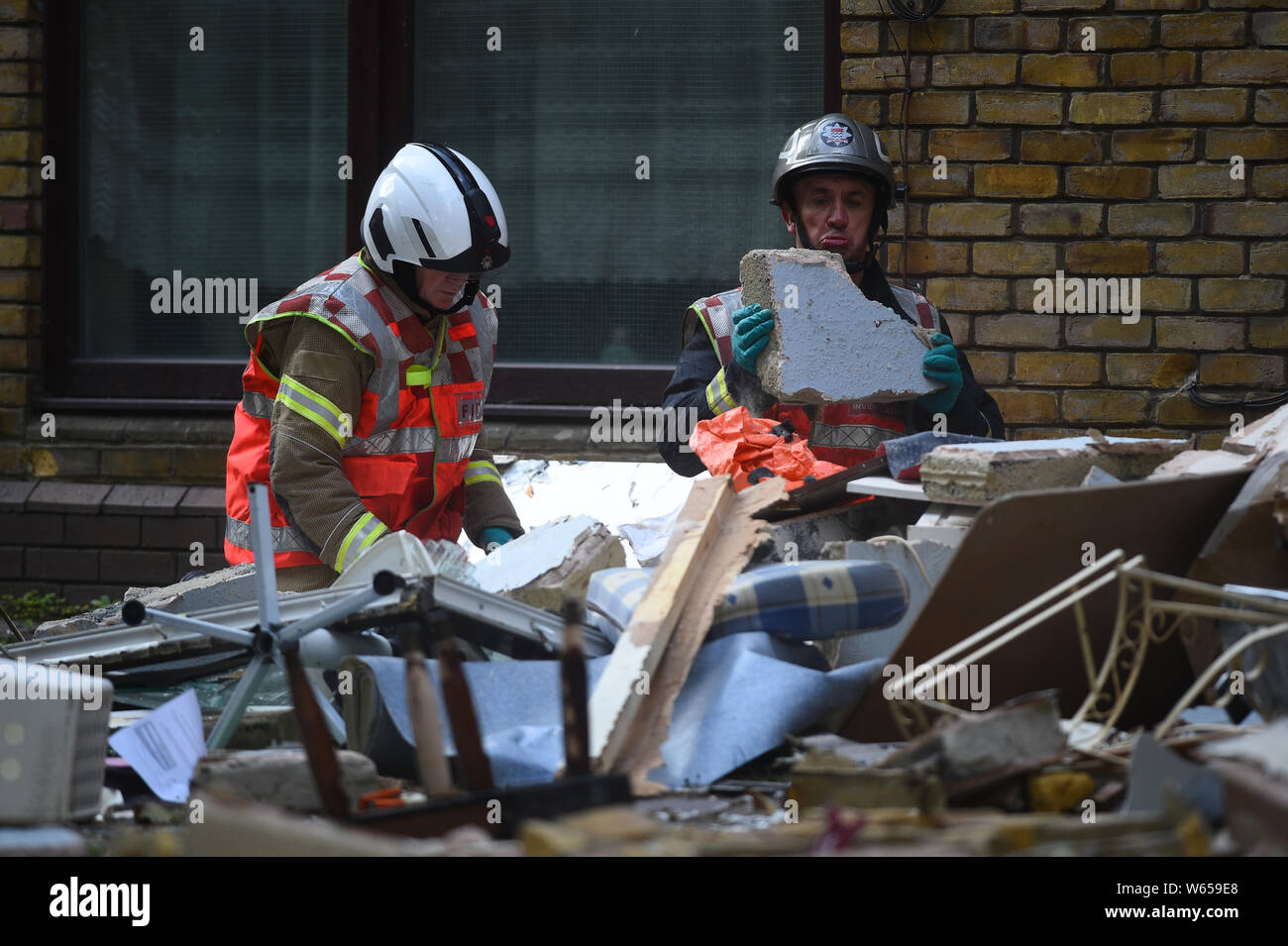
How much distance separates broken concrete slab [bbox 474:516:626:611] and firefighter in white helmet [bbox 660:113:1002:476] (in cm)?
76

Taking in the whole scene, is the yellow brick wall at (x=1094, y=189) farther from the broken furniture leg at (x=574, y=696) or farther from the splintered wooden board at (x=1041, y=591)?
the broken furniture leg at (x=574, y=696)

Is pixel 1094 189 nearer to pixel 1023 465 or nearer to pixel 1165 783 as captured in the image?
pixel 1023 465

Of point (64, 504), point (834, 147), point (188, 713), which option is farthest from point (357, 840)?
point (64, 504)

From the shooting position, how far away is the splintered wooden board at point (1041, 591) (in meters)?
2.37

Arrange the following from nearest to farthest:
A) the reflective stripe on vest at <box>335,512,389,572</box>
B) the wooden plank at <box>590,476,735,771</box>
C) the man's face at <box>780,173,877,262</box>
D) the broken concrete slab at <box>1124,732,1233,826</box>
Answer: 1. the broken concrete slab at <box>1124,732,1233,826</box>
2. the wooden plank at <box>590,476,735,771</box>
3. the reflective stripe on vest at <box>335,512,389,572</box>
4. the man's face at <box>780,173,877,262</box>

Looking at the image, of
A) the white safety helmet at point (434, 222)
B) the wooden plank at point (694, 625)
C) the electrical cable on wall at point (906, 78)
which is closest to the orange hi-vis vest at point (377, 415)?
the white safety helmet at point (434, 222)

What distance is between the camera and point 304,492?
11.2 feet

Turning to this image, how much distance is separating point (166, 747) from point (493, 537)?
1626mm

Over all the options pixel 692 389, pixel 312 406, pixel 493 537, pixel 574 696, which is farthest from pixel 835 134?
pixel 574 696

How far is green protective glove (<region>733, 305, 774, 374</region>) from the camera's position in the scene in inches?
146

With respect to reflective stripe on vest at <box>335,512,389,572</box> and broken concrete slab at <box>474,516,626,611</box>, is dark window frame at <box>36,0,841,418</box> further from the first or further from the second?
broken concrete slab at <box>474,516,626,611</box>

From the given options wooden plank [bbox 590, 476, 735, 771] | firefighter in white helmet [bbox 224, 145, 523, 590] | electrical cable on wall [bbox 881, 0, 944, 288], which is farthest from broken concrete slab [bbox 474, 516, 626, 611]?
electrical cable on wall [bbox 881, 0, 944, 288]

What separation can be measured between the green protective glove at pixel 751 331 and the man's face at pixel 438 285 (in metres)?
0.76

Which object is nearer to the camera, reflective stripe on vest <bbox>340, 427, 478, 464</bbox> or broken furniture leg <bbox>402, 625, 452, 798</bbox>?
broken furniture leg <bbox>402, 625, 452, 798</bbox>
